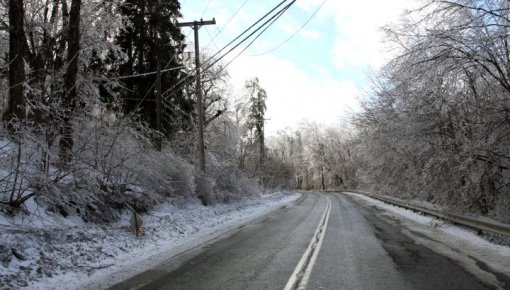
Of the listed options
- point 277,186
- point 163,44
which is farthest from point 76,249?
point 277,186

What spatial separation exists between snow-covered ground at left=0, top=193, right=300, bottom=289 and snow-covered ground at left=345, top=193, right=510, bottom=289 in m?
6.30

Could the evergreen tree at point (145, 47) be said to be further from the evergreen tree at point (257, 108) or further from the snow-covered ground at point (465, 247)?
the evergreen tree at point (257, 108)

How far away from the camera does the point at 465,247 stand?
38.7 ft

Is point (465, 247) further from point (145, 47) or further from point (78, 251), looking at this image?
point (145, 47)

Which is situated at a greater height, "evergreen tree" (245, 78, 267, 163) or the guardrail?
"evergreen tree" (245, 78, 267, 163)

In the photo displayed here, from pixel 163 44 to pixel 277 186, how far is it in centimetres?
4940

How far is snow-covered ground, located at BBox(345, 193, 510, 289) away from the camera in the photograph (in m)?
8.94

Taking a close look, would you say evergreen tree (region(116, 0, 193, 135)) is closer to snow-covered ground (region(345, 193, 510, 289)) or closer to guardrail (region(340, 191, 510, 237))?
guardrail (region(340, 191, 510, 237))

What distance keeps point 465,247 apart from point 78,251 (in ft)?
30.1

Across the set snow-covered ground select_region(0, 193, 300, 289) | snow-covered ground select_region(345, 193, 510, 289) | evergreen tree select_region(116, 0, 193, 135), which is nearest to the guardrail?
snow-covered ground select_region(345, 193, 510, 289)

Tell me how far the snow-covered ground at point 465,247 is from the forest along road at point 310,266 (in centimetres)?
29

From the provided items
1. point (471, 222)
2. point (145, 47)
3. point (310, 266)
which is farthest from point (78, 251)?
point (145, 47)

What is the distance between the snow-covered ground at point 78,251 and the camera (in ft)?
26.9

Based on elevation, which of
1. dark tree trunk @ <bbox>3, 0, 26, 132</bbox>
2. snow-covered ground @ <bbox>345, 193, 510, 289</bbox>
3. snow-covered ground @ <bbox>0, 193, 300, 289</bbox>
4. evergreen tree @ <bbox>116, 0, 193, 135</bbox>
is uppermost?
evergreen tree @ <bbox>116, 0, 193, 135</bbox>
